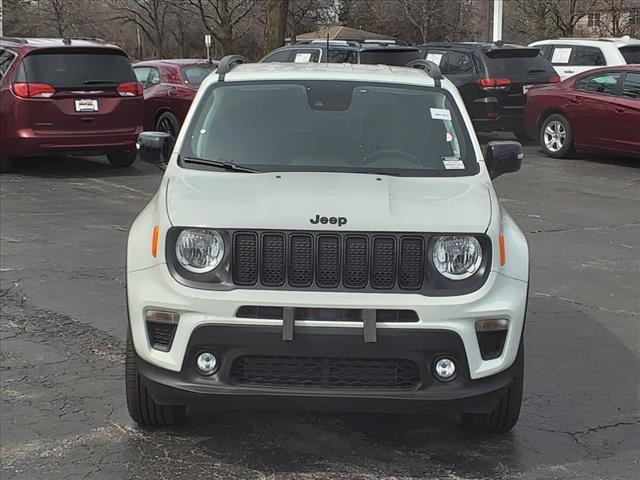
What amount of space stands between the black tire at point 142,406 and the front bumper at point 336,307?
340 millimetres

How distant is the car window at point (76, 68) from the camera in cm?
1229

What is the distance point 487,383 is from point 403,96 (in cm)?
192

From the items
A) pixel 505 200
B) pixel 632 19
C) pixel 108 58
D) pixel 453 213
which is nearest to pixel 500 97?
pixel 505 200

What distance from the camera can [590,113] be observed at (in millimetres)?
14422

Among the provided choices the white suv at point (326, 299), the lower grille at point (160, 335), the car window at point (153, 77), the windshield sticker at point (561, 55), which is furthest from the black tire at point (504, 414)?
the windshield sticker at point (561, 55)

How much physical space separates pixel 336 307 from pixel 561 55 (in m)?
16.9

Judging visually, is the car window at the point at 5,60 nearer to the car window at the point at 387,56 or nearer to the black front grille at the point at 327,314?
the car window at the point at 387,56

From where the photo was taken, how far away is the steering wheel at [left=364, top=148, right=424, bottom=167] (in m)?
4.85

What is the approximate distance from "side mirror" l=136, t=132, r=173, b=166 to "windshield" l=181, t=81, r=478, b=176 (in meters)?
0.42

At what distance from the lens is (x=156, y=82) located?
51.7 ft

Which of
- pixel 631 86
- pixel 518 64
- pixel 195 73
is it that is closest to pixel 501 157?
pixel 631 86

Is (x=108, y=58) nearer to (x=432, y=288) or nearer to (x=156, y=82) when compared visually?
(x=156, y=82)

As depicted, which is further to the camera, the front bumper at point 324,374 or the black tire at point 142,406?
the black tire at point 142,406

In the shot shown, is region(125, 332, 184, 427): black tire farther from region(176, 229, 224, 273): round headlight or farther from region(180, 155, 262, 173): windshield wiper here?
region(180, 155, 262, 173): windshield wiper
